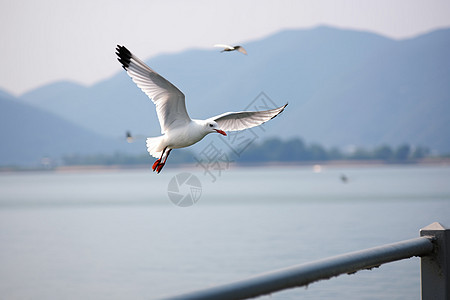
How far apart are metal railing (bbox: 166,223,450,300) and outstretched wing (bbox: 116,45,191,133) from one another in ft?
5.11

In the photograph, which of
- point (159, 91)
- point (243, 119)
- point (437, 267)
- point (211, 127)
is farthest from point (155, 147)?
point (437, 267)

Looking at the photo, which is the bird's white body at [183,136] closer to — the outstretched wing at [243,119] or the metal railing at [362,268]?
the outstretched wing at [243,119]

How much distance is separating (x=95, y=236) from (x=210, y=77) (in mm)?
131807

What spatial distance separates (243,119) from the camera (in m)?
4.61

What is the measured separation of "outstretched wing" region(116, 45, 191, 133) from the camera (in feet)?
13.1

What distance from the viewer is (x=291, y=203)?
48156 millimetres

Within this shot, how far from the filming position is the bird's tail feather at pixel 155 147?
4011 mm

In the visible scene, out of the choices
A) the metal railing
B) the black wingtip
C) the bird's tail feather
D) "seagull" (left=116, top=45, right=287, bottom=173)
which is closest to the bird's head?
"seagull" (left=116, top=45, right=287, bottom=173)

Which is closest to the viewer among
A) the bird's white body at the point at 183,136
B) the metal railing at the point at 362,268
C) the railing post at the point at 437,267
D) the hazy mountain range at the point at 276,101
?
the metal railing at the point at 362,268

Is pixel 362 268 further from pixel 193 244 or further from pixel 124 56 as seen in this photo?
pixel 193 244

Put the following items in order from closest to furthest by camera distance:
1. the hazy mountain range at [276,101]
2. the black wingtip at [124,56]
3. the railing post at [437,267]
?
1. the railing post at [437,267]
2. the black wingtip at [124,56]
3. the hazy mountain range at [276,101]

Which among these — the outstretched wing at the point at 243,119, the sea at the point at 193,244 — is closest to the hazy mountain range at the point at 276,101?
the sea at the point at 193,244

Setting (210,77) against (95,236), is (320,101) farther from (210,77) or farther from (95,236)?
(95,236)

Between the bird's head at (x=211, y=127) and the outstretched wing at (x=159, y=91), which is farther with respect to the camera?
the outstretched wing at (x=159, y=91)
